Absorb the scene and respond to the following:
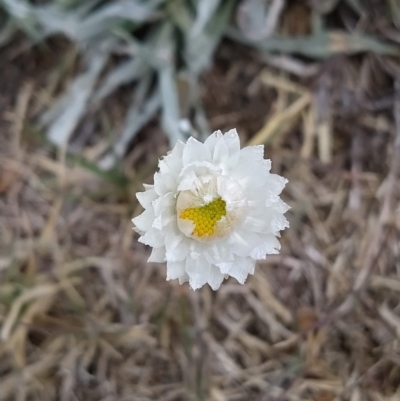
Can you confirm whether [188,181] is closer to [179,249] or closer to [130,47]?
[179,249]

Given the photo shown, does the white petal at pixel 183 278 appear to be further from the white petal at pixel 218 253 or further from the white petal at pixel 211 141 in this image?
the white petal at pixel 211 141

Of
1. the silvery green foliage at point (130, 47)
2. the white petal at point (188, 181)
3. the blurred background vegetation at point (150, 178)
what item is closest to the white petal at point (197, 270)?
the white petal at point (188, 181)

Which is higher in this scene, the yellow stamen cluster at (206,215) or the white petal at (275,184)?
the white petal at (275,184)

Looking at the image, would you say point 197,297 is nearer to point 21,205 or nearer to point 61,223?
point 61,223

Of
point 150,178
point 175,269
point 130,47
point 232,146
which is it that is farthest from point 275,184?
point 130,47

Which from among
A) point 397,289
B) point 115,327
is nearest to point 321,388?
point 397,289

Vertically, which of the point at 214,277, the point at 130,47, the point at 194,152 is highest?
the point at 130,47
